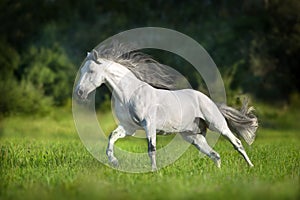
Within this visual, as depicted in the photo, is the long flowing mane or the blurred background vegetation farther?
the blurred background vegetation

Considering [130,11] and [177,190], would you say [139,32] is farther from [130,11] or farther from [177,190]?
[177,190]

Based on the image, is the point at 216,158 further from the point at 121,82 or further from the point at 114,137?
the point at 121,82

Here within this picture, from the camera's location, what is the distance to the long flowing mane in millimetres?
8297

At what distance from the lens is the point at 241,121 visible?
9.18 metres

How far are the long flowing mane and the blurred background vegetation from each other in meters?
12.4

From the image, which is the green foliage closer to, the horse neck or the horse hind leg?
the horse hind leg

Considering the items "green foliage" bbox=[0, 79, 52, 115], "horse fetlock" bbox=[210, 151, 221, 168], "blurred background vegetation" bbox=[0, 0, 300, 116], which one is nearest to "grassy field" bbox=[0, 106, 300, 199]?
"horse fetlock" bbox=[210, 151, 221, 168]

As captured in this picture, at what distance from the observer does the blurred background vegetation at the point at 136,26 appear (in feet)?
78.7

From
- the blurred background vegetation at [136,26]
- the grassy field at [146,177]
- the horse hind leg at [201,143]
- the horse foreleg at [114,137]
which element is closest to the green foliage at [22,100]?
the blurred background vegetation at [136,26]

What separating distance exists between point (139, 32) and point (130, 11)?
10.6 feet

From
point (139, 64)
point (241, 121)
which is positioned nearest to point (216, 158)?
point (241, 121)

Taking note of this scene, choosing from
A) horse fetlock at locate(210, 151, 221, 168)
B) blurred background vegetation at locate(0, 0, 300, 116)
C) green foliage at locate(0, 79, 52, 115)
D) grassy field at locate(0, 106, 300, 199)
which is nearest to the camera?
grassy field at locate(0, 106, 300, 199)

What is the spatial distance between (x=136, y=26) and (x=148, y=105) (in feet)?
65.2

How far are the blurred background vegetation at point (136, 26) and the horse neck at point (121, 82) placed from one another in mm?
13196
